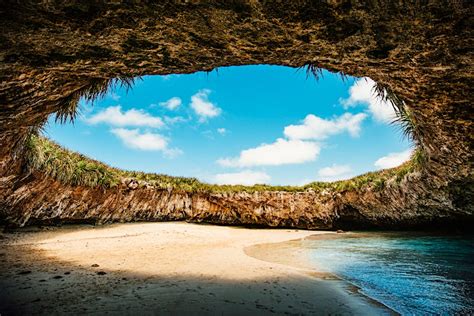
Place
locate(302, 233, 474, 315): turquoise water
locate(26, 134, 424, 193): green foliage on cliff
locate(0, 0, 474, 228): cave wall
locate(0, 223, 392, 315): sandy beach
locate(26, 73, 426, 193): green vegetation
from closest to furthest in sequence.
Answer: 1. locate(0, 0, 474, 228): cave wall
2. locate(0, 223, 392, 315): sandy beach
3. locate(302, 233, 474, 315): turquoise water
4. locate(26, 73, 426, 193): green vegetation
5. locate(26, 134, 424, 193): green foliage on cliff

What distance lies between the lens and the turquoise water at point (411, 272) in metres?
2.89

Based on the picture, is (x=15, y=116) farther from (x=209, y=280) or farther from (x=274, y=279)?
(x=274, y=279)

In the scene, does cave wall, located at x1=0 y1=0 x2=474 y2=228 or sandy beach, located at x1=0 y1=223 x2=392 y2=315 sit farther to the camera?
sandy beach, located at x1=0 y1=223 x2=392 y2=315

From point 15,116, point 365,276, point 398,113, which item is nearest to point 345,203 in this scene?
point 398,113

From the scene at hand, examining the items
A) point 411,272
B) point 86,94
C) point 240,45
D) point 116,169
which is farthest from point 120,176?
point 411,272

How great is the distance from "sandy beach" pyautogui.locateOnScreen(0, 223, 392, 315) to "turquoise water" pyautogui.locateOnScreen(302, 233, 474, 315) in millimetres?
356

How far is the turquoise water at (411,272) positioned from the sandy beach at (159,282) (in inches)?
14.0

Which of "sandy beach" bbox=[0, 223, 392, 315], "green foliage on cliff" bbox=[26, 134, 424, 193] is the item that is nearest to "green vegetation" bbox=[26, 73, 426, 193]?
"green foliage on cliff" bbox=[26, 134, 424, 193]

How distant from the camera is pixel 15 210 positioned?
6.38 metres

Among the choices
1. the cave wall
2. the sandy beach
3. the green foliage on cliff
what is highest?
the cave wall

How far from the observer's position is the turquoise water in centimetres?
289

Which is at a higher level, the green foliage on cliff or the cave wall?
the cave wall

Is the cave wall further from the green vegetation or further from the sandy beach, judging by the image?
the sandy beach

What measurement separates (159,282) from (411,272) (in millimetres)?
3764
